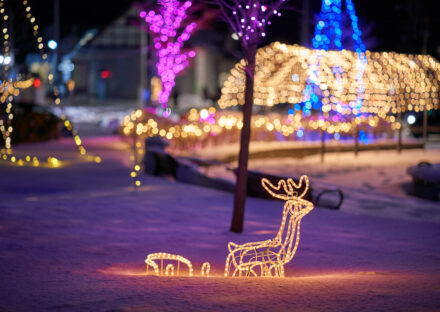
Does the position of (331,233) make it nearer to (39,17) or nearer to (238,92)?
(238,92)

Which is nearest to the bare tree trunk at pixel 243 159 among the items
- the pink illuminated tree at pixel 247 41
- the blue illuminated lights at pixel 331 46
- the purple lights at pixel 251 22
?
the pink illuminated tree at pixel 247 41

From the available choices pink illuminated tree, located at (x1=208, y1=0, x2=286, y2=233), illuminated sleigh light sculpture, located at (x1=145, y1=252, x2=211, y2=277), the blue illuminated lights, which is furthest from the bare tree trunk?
the blue illuminated lights

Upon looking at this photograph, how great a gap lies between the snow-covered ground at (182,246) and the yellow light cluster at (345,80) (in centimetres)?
441

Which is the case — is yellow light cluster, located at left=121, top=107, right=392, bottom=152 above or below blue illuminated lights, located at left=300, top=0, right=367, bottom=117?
below

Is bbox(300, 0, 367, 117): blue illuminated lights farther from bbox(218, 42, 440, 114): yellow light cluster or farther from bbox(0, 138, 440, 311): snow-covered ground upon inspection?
bbox(0, 138, 440, 311): snow-covered ground

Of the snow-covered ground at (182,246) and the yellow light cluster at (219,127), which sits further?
the yellow light cluster at (219,127)

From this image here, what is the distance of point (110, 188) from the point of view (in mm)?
12578

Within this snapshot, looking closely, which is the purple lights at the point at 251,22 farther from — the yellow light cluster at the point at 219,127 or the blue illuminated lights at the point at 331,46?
the yellow light cluster at the point at 219,127

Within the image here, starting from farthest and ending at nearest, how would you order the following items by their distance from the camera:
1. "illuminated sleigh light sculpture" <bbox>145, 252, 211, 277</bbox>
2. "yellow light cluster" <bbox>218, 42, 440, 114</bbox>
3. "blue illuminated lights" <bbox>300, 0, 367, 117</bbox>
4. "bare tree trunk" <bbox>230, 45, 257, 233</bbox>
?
"yellow light cluster" <bbox>218, 42, 440, 114</bbox>, "blue illuminated lights" <bbox>300, 0, 367, 117</bbox>, "bare tree trunk" <bbox>230, 45, 257, 233</bbox>, "illuminated sleigh light sculpture" <bbox>145, 252, 211, 277</bbox>

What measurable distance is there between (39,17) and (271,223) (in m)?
28.3

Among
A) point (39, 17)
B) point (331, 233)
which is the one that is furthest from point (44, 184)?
point (39, 17)

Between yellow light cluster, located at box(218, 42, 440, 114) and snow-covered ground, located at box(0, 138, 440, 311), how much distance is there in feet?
14.5

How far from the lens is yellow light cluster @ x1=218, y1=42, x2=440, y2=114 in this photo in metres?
19.2

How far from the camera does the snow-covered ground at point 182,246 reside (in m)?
5.12
